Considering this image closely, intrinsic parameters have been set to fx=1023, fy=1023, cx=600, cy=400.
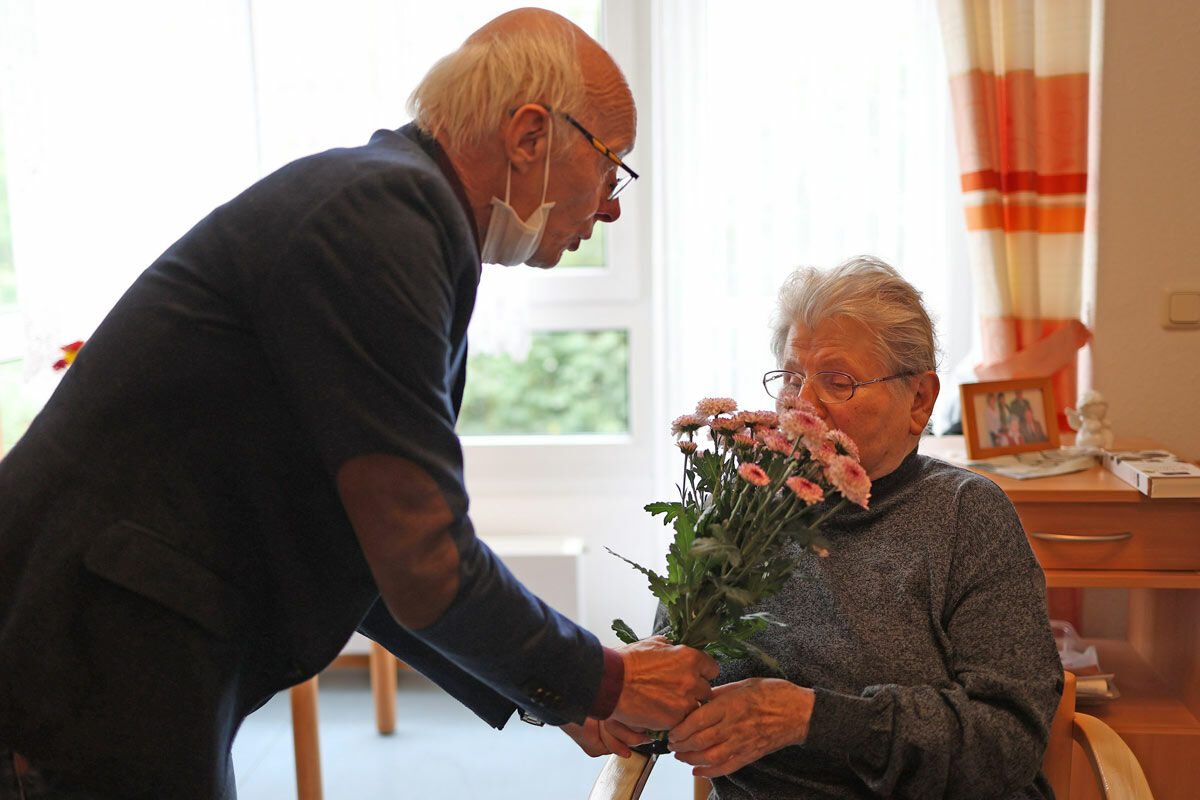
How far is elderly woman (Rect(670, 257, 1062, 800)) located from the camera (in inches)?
50.9

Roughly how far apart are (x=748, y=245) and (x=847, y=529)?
5.73ft

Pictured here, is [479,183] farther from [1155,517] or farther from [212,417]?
[1155,517]

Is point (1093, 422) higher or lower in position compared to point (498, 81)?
lower

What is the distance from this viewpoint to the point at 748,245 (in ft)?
10.2

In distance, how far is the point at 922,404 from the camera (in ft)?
5.03

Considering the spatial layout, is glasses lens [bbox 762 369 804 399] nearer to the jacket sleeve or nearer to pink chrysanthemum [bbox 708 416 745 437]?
pink chrysanthemum [bbox 708 416 745 437]

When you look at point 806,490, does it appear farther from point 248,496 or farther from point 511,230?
point 248,496

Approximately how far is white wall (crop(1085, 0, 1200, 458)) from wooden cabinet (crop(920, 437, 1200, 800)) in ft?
1.77

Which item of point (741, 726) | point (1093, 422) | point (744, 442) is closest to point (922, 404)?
point (744, 442)

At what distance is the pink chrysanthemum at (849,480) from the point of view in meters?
1.10

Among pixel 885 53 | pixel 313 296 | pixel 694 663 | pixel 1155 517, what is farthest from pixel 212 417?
pixel 885 53

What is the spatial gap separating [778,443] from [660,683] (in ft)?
1.04

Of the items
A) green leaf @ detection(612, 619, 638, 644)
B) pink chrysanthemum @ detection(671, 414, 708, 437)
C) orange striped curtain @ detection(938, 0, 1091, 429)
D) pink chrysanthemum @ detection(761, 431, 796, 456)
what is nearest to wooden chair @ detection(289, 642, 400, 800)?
green leaf @ detection(612, 619, 638, 644)

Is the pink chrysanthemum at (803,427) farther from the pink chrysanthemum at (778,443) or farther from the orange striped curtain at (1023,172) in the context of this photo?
the orange striped curtain at (1023,172)
